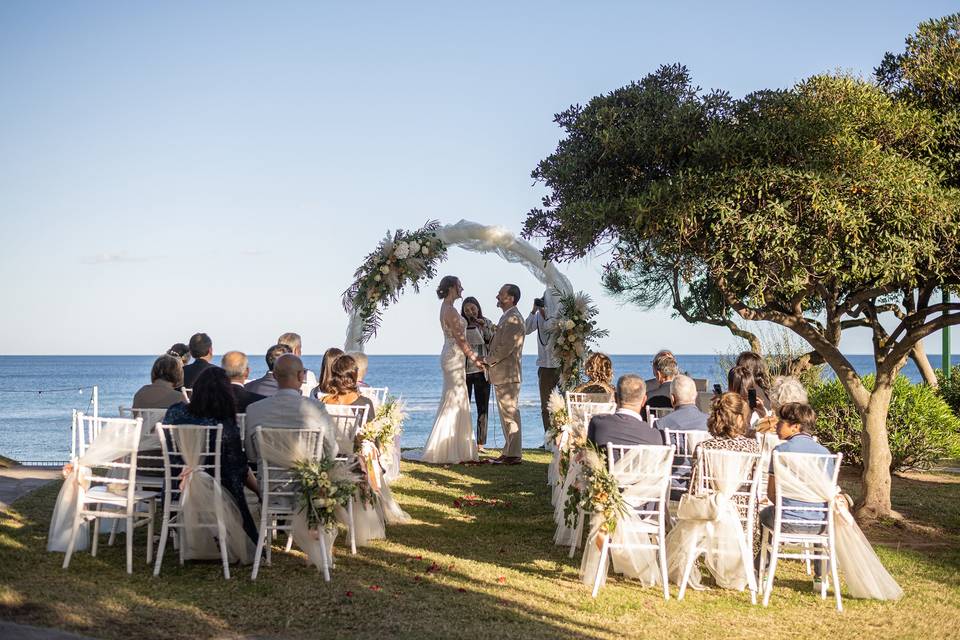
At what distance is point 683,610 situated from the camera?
221 inches

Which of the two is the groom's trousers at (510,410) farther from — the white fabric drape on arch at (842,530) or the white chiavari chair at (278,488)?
the white fabric drape on arch at (842,530)

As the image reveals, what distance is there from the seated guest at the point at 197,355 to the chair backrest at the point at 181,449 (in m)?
2.32

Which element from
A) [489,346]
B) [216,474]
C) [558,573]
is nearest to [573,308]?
[489,346]

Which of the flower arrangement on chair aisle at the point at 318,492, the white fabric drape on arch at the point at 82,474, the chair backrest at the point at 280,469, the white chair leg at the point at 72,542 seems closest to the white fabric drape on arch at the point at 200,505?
the chair backrest at the point at 280,469

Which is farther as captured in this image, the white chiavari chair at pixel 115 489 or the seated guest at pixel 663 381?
the seated guest at pixel 663 381

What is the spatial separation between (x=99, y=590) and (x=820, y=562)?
15.3ft

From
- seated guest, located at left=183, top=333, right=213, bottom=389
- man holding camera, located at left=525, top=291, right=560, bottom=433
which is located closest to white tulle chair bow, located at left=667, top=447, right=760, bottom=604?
seated guest, located at left=183, top=333, right=213, bottom=389

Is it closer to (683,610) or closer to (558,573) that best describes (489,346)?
(558,573)

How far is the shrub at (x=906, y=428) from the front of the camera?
37.1 ft

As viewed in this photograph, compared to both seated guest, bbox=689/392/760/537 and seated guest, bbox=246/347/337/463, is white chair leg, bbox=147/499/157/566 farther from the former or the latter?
seated guest, bbox=689/392/760/537

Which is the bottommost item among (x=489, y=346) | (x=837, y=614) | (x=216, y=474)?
(x=837, y=614)

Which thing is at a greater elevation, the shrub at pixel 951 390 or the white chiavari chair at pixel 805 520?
the shrub at pixel 951 390

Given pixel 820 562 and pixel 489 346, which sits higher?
pixel 489 346

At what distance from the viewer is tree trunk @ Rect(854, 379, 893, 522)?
815cm
